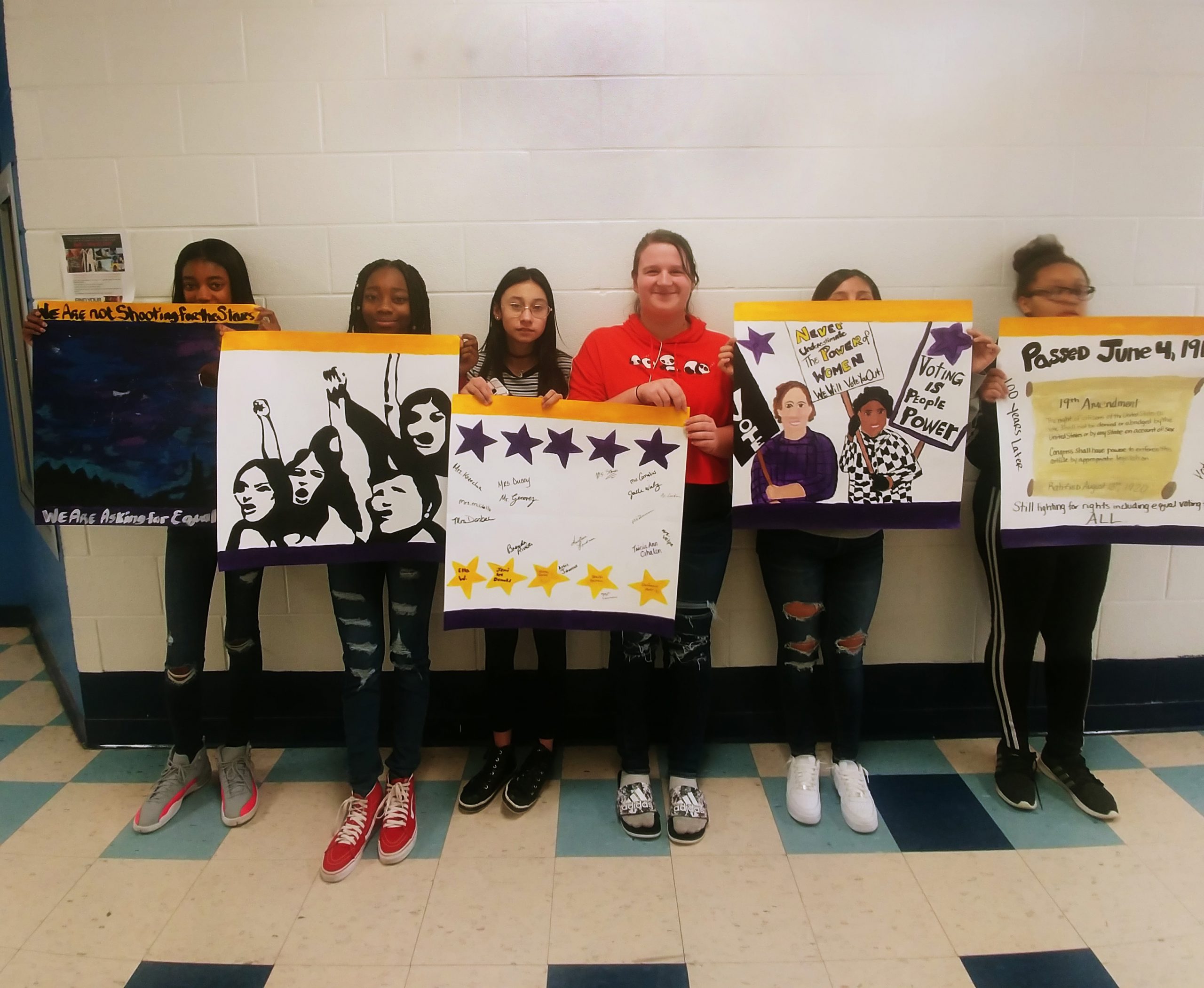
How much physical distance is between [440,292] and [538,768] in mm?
1358

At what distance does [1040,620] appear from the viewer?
2.00m

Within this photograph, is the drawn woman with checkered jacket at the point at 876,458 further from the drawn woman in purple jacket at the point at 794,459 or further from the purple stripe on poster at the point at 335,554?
the purple stripe on poster at the point at 335,554

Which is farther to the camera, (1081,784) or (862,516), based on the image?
(1081,784)

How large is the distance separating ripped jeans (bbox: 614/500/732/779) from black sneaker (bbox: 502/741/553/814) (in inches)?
8.8

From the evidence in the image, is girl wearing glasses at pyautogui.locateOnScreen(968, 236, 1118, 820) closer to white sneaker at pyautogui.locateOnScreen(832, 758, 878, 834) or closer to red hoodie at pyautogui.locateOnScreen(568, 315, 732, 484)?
white sneaker at pyautogui.locateOnScreen(832, 758, 878, 834)

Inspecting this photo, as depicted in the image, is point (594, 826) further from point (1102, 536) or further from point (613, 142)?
point (613, 142)

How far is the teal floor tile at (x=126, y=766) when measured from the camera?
6.93ft

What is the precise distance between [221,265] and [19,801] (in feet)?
5.09

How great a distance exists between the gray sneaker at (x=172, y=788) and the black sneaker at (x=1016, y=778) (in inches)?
86.4

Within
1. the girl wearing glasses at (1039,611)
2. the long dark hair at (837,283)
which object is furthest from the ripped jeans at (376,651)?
the girl wearing glasses at (1039,611)

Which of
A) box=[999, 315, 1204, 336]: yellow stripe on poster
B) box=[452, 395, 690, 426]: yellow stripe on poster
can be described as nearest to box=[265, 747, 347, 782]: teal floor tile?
box=[452, 395, 690, 426]: yellow stripe on poster

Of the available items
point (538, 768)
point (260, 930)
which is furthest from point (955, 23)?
point (260, 930)

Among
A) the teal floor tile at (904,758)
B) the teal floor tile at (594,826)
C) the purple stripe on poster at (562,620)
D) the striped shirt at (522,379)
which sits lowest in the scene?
the teal floor tile at (594,826)

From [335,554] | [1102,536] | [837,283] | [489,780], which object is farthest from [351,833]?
[1102,536]
